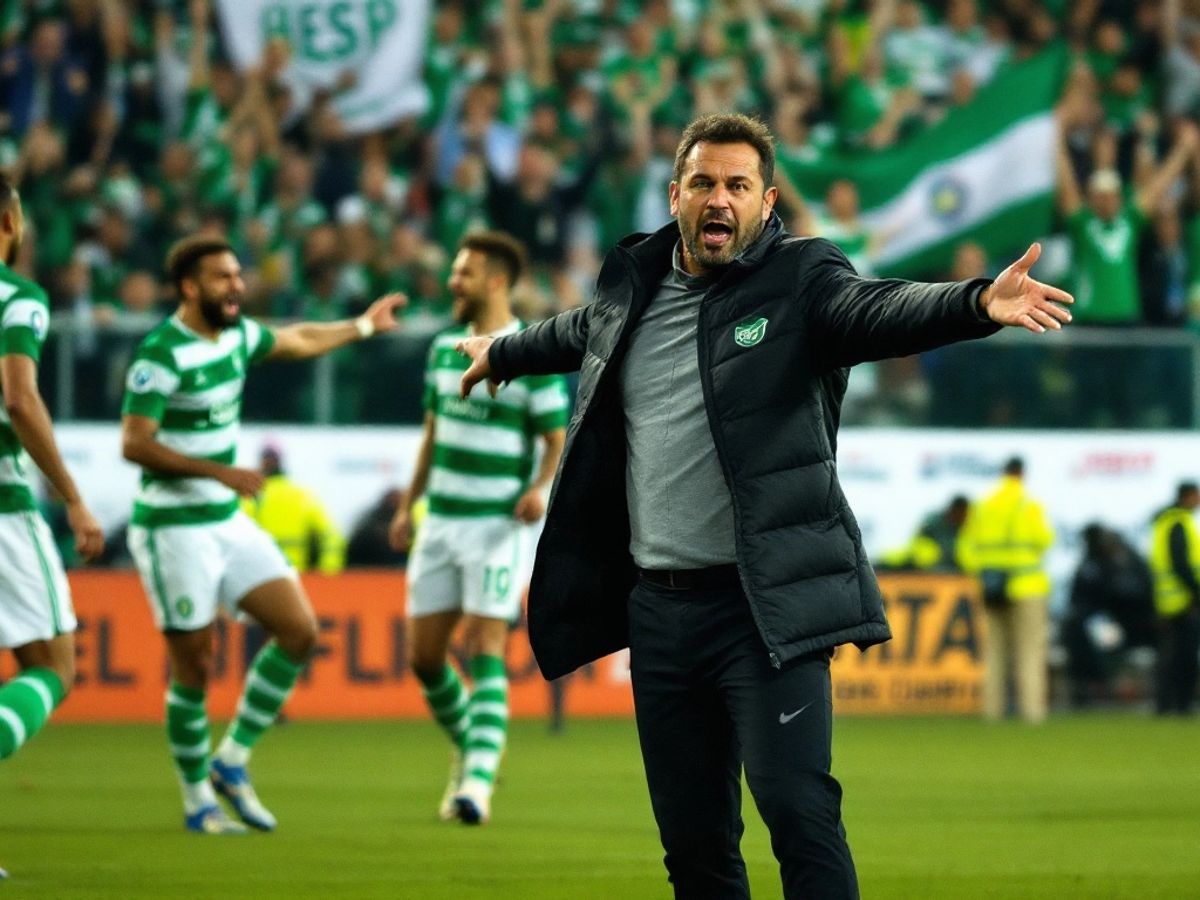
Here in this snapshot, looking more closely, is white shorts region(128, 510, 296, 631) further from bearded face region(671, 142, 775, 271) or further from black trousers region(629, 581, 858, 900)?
bearded face region(671, 142, 775, 271)

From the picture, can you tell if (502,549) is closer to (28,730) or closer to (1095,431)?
(28,730)

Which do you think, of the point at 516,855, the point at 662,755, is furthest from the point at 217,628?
the point at 662,755

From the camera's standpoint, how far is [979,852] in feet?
30.8

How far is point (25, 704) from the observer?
770cm

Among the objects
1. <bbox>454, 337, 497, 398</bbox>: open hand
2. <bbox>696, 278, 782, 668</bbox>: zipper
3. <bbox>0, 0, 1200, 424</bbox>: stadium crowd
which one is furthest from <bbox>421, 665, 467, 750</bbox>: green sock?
<bbox>0, 0, 1200, 424</bbox>: stadium crowd

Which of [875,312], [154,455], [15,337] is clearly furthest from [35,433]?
[875,312]

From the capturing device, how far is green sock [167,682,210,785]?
9.82m

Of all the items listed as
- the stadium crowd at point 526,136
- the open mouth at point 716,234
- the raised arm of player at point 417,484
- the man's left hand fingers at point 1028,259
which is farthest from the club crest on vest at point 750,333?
the stadium crowd at point 526,136

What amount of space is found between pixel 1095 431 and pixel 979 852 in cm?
1142

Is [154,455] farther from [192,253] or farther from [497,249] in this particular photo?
[497,249]

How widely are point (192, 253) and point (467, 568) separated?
197 centimetres

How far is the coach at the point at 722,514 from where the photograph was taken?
5.44 m

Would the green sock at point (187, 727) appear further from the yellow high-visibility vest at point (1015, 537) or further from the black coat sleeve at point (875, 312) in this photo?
the yellow high-visibility vest at point (1015, 537)

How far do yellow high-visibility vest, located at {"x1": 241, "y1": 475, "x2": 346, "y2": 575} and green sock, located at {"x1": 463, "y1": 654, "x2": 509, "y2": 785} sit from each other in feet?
25.1
